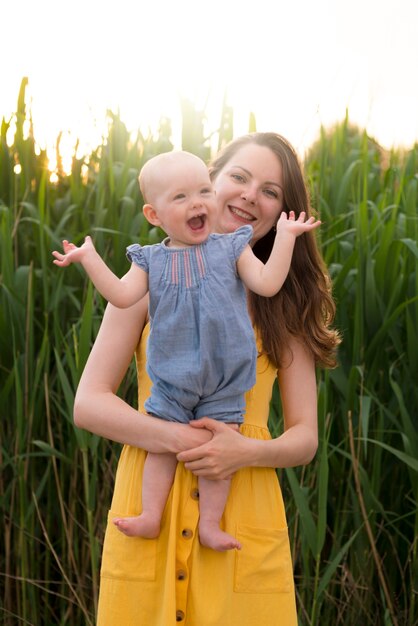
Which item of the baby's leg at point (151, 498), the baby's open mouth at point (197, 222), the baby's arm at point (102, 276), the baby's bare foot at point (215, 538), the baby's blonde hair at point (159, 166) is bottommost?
the baby's bare foot at point (215, 538)

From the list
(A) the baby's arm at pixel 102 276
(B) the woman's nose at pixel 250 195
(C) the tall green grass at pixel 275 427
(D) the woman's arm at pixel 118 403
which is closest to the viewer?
(A) the baby's arm at pixel 102 276

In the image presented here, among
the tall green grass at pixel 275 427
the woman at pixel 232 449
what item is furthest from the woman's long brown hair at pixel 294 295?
the tall green grass at pixel 275 427

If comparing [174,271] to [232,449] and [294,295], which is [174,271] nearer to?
[232,449]

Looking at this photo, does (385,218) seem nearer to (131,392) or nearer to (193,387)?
(131,392)

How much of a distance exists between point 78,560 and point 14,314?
0.76 meters

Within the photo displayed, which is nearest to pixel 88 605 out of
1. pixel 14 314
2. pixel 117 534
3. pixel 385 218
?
pixel 14 314

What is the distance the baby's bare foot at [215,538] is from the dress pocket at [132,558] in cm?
11

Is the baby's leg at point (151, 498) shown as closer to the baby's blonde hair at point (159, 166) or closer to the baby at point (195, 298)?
the baby at point (195, 298)

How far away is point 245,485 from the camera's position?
69.7 inches

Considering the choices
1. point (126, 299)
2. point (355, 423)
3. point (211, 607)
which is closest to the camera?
point (126, 299)

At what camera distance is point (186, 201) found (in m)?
1.56

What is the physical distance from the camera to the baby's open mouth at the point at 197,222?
62.7 inches

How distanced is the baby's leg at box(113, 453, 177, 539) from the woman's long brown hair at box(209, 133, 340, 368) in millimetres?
335

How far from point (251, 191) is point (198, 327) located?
40 centimetres
